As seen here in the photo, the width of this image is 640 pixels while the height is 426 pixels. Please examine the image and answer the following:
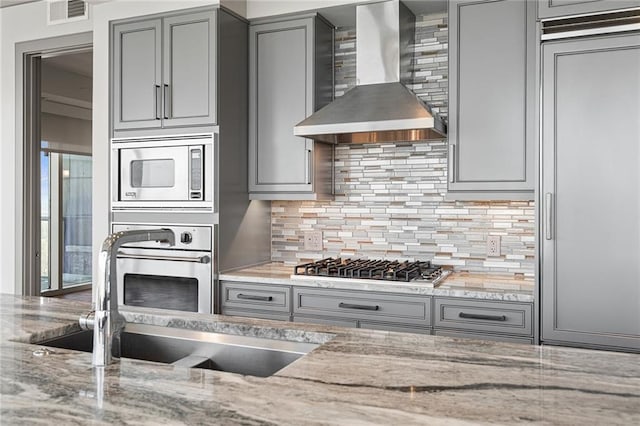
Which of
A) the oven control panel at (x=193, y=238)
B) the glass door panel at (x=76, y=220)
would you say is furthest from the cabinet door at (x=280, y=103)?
the glass door panel at (x=76, y=220)

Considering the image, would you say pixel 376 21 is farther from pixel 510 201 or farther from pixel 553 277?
pixel 553 277

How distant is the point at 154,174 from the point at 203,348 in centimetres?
192

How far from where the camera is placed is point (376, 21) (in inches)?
128

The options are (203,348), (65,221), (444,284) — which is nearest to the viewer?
(203,348)

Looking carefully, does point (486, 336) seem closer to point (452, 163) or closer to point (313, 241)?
point (452, 163)

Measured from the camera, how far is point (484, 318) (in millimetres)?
2691

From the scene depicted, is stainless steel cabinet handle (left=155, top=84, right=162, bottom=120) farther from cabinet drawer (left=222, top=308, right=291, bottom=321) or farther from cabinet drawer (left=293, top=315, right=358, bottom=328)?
cabinet drawer (left=293, top=315, right=358, bottom=328)

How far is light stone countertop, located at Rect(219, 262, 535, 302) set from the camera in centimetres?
268

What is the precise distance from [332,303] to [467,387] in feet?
6.08

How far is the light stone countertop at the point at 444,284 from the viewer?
2684mm

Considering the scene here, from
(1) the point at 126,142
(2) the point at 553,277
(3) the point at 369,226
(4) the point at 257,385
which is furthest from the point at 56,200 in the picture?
(4) the point at 257,385

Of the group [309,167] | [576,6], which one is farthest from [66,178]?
[576,6]

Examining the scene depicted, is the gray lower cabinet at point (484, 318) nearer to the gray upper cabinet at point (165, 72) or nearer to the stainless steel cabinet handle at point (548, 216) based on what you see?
the stainless steel cabinet handle at point (548, 216)

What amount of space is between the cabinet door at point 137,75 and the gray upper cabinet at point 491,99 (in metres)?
1.73
